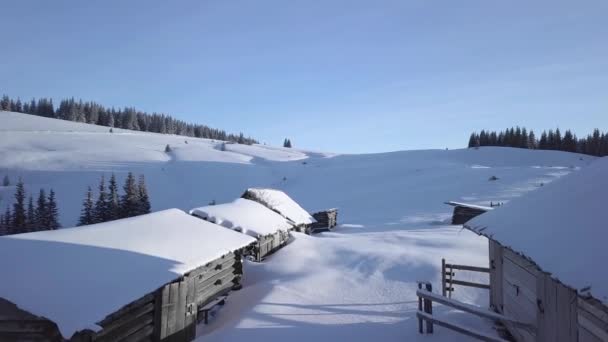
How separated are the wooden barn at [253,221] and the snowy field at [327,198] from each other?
2.67ft

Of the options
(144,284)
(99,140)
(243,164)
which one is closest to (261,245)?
(144,284)

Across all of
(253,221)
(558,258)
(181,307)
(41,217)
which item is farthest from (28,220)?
(558,258)

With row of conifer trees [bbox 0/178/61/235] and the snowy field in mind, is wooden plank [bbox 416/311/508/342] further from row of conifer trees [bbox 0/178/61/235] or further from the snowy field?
row of conifer trees [bbox 0/178/61/235]

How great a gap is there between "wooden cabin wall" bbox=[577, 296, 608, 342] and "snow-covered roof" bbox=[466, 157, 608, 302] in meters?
0.39

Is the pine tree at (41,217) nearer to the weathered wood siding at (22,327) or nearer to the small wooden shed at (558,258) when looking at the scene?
the weathered wood siding at (22,327)

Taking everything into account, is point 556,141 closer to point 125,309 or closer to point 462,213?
point 462,213

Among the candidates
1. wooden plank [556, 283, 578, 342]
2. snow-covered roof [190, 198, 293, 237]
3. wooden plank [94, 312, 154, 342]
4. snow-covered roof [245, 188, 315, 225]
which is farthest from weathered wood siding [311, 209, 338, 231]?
wooden plank [556, 283, 578, 342]

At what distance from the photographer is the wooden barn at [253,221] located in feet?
46.7

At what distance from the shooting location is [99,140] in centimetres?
10838

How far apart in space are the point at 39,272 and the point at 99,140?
377ft

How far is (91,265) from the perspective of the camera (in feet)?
23.5

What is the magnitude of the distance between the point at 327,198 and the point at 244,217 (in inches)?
1797

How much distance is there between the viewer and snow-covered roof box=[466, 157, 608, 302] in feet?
16.5

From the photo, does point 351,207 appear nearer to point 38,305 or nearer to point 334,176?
point 334,176
